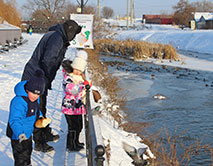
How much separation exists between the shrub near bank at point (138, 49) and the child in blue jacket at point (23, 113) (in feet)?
68.5

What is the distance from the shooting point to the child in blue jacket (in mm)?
3457

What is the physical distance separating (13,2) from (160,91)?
2421 centimetres

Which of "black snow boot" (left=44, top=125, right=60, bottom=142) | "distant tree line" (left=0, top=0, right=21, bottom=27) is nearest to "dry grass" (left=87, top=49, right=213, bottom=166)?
"black snow boot" (left=44, top=125, right=60, bottom=142)

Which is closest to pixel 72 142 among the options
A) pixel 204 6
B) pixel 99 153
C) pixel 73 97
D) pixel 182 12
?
pixel 73 97

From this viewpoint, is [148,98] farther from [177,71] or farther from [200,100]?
[177,71]

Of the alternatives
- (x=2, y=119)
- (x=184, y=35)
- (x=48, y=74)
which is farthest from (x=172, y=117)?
(x=184, y=35)

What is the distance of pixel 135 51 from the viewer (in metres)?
25.2

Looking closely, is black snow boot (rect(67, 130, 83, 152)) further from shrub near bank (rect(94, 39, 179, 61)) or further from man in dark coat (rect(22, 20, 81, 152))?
shrub near bank (rect(94, 39, 179, 61))

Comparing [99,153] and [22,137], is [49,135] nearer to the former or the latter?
[22,137]

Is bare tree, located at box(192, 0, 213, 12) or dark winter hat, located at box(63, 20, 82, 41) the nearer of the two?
dark winter hat, located at box(63, 20, 82, 41)

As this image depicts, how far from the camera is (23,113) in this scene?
3.51 m

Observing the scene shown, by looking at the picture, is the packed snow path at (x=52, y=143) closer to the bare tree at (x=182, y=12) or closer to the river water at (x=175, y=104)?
the river water at (x=175, y=104)

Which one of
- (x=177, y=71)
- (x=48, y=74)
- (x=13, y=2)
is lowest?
(x=177, y=71)

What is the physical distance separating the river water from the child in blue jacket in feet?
11.5
